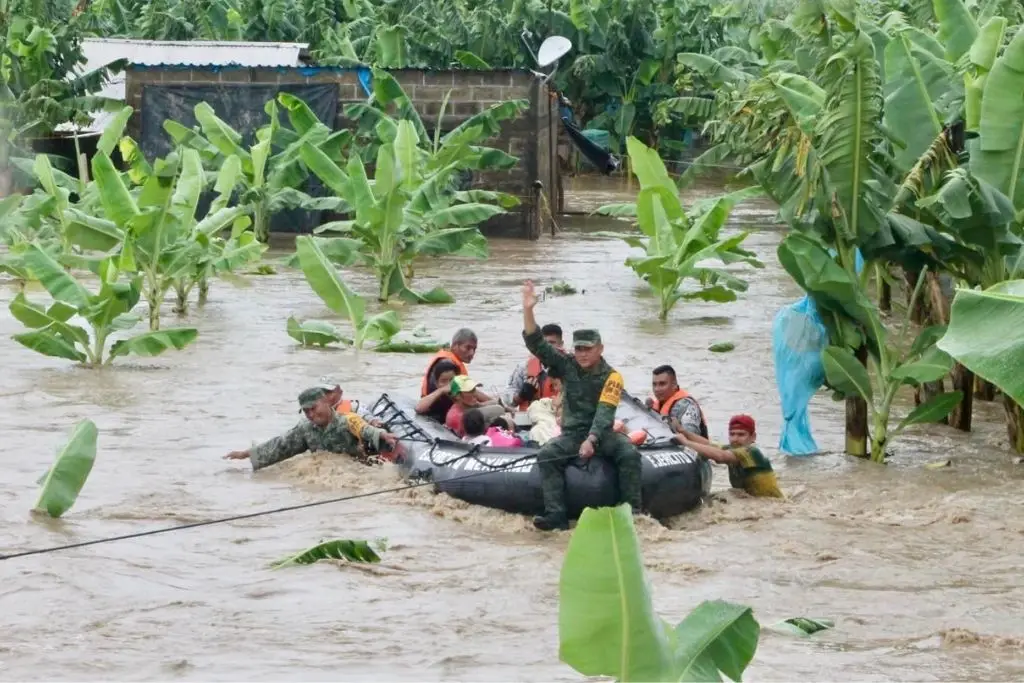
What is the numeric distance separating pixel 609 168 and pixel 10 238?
11.3 meters

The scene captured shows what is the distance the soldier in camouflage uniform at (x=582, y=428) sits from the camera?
10.2 m

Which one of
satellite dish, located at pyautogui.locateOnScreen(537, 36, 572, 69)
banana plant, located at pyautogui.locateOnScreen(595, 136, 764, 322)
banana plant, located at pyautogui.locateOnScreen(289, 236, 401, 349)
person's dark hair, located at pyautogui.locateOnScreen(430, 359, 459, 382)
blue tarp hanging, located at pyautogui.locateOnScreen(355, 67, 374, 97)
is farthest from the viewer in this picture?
blue tarp hanging, located at pyautogui.locateOnScreen(355, 67, 374, 97)

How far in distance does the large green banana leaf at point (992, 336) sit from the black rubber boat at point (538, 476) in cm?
556

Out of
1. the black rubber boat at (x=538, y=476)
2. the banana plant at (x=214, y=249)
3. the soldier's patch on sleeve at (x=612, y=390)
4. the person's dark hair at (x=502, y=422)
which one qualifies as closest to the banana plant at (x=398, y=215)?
the banana plant at (x=214, y=249)

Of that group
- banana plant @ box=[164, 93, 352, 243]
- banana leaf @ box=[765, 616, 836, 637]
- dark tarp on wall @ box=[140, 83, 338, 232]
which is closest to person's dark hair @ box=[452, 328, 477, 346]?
banana leaf @ box=[765, 616, 836, 637]

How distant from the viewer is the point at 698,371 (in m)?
16.3

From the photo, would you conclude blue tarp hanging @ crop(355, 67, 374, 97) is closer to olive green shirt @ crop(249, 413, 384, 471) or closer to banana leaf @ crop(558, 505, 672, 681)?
olive green shirt @ crop(249, 413, 384, 471)

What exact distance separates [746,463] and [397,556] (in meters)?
2.65

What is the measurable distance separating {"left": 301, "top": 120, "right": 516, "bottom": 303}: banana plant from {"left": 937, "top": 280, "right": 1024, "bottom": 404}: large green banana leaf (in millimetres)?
13755

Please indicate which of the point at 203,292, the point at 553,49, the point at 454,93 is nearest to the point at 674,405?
the point at 203,292

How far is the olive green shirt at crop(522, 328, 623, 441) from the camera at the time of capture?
10125 mm

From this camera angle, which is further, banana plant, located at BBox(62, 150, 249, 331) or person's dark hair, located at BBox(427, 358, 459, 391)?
banana plant, located at BBox(62, 150, 249, 331)

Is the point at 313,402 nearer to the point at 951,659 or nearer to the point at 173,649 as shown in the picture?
the point at 173,649

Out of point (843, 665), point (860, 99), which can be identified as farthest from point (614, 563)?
point (860, 99)
